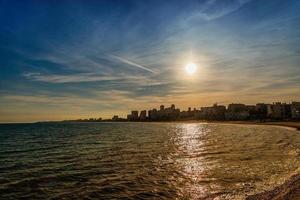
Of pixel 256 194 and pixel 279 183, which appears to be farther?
pixel 279 183

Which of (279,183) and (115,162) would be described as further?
(115,162)

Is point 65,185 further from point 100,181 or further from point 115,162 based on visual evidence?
point 115,162

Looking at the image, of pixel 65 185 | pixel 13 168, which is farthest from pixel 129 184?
pixel 13 168

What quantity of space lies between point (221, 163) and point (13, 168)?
20.2 meters

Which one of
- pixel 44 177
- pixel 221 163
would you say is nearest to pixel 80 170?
pixel 44 177

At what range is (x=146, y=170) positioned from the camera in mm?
25750

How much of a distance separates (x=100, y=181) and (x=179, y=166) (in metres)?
9.16

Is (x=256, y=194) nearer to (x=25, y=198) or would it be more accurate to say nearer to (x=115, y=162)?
(x=25, y=198)

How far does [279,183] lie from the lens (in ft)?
66.8

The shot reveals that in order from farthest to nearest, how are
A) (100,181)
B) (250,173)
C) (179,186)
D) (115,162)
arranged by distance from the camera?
(115,162) < (250,173) < (100,181) < (179,186)

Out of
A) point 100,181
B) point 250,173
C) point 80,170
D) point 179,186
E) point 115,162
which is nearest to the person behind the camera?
point 179,186

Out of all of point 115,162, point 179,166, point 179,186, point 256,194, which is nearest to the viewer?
point 256,194

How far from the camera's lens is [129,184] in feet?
67.9

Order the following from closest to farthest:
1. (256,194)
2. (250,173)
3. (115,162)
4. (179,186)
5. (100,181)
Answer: (256,194), (179,186), (100,181), (250,173), (115,162)
